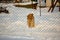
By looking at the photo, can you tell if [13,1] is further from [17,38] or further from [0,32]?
[17,38]

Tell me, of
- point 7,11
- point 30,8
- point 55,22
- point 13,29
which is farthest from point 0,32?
point 30,8

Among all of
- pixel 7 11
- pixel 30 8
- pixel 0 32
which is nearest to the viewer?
pixel 0 32

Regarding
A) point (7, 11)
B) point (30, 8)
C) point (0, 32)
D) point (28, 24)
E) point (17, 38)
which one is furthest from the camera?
point (30, 8)

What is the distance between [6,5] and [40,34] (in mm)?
2904

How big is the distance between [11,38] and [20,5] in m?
2.94

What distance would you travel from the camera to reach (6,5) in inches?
238

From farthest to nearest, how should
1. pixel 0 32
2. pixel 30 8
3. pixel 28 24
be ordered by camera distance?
1. pixel 30 8
2. pixel 28 24
3. pixel 0 32

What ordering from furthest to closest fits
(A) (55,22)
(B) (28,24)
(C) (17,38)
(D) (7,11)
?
(D) (7,11)
(A) (55,22)
(B) (28,24)
(C) (17,38)

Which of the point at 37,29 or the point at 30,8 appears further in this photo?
the point at 30,8

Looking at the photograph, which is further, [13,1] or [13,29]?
[13,1]

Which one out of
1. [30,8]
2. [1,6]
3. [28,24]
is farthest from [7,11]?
[28,24]

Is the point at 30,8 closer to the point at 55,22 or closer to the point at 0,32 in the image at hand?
the point at 55,22

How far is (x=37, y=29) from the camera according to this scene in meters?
3.70

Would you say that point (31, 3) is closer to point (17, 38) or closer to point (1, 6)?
point (1, 6)
